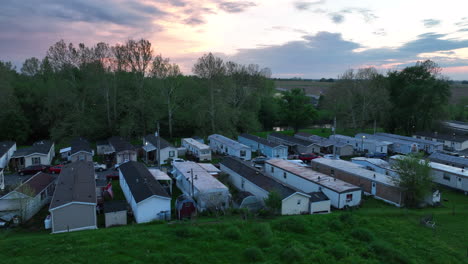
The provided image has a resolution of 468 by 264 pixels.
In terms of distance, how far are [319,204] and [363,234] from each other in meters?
4.77

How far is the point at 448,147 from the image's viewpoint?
4353 centimetres

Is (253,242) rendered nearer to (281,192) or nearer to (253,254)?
(253,254)

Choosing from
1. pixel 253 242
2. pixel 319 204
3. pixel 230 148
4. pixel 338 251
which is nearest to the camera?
pixel 338 251

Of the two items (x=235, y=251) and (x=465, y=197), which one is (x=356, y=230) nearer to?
(x=235, y=251)

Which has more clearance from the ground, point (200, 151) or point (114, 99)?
point (114, 99)

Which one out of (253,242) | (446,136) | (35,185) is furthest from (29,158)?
(446,136)

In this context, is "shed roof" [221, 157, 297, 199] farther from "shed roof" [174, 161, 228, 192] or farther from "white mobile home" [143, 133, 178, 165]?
"white mobile home" [143, 133, 178, 165]

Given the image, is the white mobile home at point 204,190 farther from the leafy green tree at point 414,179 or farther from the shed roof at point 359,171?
the leafy green tree at point 414,179

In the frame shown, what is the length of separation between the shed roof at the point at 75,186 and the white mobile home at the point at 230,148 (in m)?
16.3

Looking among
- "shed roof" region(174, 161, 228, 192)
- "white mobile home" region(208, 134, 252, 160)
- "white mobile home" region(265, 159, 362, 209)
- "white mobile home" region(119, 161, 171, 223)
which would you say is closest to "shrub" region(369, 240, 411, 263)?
"white mobile home" region(265, 159, 362, 209)

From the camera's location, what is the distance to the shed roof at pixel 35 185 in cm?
1888

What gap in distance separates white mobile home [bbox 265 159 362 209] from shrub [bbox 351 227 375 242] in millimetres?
5083

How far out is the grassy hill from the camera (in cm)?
1273

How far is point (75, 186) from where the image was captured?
760 inches
